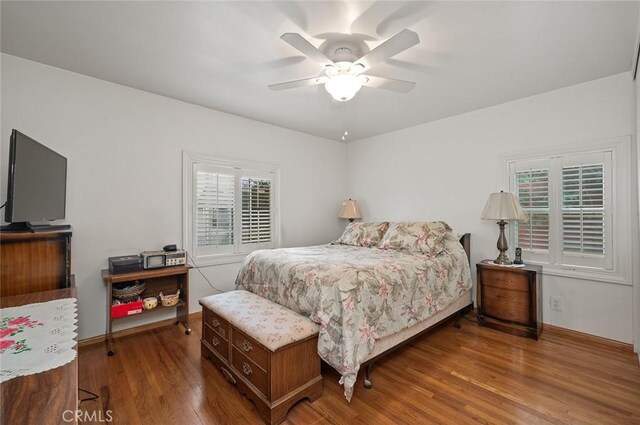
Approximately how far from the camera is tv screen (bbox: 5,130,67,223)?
1668 mm

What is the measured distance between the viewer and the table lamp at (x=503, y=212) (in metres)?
2.87

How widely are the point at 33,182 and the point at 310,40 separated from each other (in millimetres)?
2140

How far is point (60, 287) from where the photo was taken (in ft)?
6.01

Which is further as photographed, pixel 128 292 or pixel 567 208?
pixel 567 208

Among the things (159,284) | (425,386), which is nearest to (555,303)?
(425,386)

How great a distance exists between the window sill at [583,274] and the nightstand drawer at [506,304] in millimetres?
485

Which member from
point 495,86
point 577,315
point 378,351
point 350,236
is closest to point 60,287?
point 378,351

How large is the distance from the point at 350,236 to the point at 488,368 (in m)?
2.05

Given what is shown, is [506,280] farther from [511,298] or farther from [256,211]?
[256,211]

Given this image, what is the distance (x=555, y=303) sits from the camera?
114 inches

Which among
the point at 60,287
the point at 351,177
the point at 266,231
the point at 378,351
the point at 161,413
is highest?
the point at 351,177

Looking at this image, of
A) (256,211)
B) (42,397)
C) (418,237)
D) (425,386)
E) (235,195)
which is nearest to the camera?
(42,397)

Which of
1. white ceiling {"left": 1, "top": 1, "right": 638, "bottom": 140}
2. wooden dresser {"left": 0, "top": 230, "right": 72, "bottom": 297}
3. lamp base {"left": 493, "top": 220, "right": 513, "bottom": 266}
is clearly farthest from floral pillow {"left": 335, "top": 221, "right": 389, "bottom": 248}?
wooden dresser {"left": 0, "top": 230, "right": 72, "bottom": 297}

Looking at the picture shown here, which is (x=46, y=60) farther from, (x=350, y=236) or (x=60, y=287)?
(x=350, y=236)
